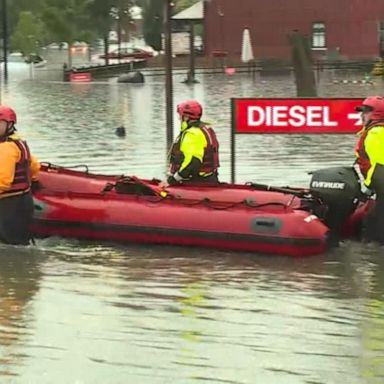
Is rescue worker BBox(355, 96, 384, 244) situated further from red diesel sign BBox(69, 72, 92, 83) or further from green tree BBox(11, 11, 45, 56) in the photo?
green tree BBox(11, 11, 45, 56)

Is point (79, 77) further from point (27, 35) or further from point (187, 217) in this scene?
point (187, 217)

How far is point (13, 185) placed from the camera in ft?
32.3

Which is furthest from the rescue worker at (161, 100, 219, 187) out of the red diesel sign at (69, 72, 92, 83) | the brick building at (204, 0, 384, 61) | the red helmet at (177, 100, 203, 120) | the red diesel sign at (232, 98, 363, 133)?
the brick building at (204, 0, 384, 61)

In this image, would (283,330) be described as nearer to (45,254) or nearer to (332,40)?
(45,254)

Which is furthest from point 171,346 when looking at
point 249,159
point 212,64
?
point 212,64

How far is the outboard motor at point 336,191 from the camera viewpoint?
9938mm

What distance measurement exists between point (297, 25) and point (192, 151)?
54.8 meters

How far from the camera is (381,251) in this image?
10.0 meters

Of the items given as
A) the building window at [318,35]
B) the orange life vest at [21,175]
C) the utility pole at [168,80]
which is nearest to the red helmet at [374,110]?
the orange life vest at [21,175]

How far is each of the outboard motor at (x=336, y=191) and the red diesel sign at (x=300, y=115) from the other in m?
2.42

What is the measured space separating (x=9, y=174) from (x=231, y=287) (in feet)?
8.59

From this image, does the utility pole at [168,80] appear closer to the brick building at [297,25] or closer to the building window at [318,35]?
the brick building at [297,25]

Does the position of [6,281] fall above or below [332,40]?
below

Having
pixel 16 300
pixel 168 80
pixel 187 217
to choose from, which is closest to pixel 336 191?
pixel 187 217
